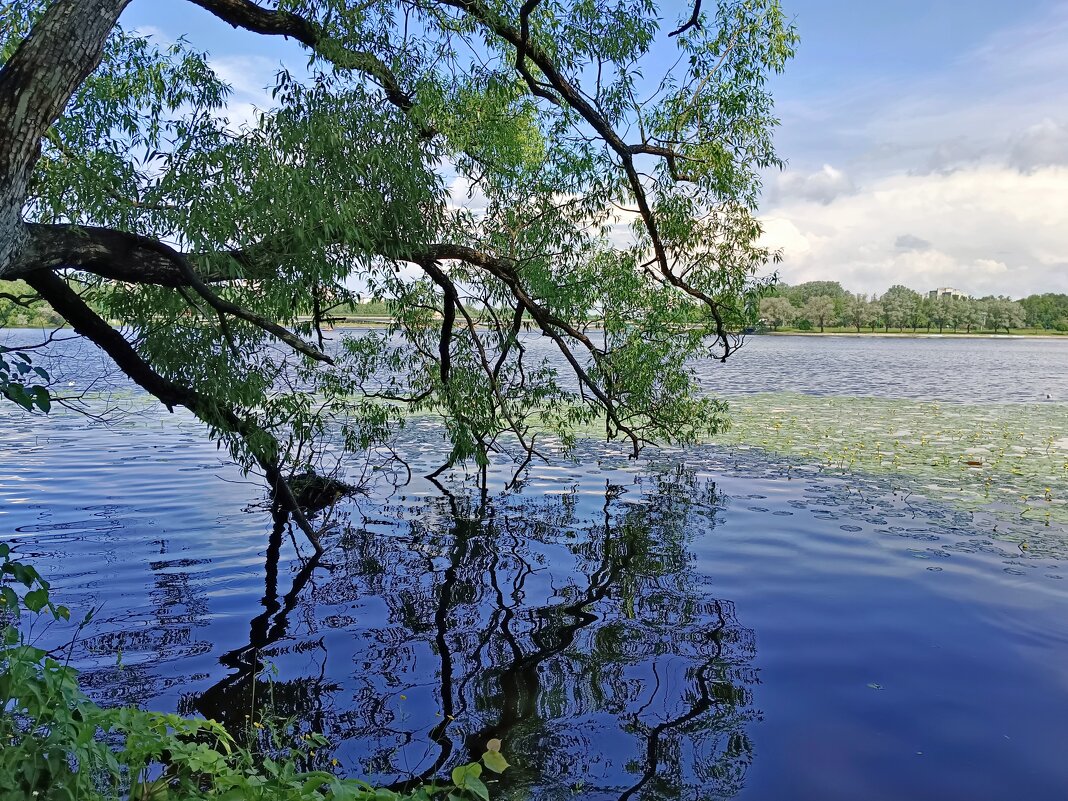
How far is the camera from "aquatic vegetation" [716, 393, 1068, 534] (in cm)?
1366

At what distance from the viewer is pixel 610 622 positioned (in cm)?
839

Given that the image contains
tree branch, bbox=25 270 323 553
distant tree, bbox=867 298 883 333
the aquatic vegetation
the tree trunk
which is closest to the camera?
the tree trunk

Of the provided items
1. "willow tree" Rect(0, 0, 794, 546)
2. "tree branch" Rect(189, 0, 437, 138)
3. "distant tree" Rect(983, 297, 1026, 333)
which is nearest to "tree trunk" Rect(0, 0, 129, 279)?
"willow tree" Rect(0, 0, 794, 546)

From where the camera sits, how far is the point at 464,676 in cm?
705

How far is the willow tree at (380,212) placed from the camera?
6.62 m

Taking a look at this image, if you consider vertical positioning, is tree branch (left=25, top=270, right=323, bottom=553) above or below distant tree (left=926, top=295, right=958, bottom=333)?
below

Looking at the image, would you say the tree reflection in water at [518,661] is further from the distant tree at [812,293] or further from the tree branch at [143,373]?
the distant tree at [812,293]

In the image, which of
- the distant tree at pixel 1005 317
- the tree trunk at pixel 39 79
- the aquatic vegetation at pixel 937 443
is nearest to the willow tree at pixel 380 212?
the tree trunk at pixel 39 79

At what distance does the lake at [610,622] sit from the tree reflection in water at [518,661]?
0.03 metres

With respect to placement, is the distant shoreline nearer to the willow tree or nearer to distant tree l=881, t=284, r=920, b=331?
distant tree l=881, t=284, r=920, b=331

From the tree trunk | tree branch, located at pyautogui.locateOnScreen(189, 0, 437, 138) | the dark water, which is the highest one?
tree branch, located at pyautogui.locateOnScreen(189, 0, 437, 138)

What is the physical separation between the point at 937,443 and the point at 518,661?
48.1ft

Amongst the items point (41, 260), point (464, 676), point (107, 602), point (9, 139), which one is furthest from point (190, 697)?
point (9, 139)

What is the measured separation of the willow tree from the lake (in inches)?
62.3
